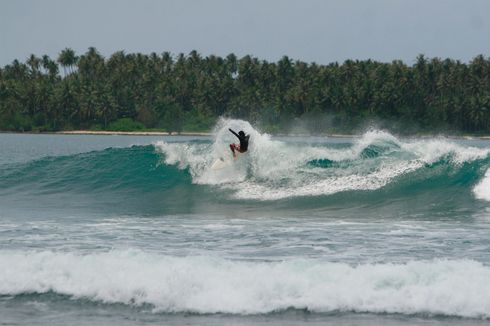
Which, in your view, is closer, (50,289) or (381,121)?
(50,289)

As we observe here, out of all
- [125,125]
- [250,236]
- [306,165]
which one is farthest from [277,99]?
[250,236]

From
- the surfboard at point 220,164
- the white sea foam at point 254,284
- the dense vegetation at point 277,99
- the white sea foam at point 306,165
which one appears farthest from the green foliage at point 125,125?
the white sea foam at point 254,284

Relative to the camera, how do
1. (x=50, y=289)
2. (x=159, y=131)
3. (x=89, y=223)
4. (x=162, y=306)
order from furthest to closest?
(x=159, y=131), (x=89, y=223), (x=50, y=289), (x=162, y=306)

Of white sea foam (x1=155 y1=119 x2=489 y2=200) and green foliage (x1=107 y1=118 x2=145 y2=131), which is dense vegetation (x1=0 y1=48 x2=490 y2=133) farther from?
white sea foam (x1=155 y1=119 x2=489 y2=200)

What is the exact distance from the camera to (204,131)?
460 ft

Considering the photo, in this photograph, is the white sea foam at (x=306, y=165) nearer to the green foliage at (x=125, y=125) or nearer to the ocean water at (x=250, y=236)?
the ocean water at (x=250, y=236)

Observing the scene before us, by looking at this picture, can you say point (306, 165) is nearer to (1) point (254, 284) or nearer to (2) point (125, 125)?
(1) point (254, 284)

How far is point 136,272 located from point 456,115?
432 ft

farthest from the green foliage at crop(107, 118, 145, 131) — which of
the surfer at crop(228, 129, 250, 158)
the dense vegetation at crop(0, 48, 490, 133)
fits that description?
the surfer at crop(228, 129, 250, 158)

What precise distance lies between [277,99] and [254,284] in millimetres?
130009

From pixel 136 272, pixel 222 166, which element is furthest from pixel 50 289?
pixel 222 166

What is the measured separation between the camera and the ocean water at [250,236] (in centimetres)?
1255

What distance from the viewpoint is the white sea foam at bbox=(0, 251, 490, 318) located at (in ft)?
41.0

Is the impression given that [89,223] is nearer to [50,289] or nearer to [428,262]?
[50,289]
